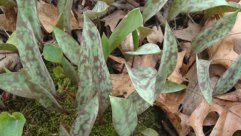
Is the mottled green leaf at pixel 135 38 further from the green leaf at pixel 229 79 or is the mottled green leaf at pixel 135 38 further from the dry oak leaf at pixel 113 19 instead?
the green leaf at pixel 229 79

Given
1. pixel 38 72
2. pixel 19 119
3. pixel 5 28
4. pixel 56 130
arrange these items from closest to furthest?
pixel 19 119, pixel 38 72, pixel 56 130, pixel 5 28

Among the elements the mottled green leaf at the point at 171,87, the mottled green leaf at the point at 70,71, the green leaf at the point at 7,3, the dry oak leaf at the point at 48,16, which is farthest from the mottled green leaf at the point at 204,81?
the green leaf at the point at 7,3

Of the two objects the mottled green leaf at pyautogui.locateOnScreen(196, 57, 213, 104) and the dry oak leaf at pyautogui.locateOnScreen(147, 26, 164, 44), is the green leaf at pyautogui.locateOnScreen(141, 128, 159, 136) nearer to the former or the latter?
→ the mottled green leaf at pyautogui.locateOnScreen(196, 57, 213, 104)

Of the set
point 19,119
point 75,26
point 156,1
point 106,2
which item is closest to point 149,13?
point 156,1

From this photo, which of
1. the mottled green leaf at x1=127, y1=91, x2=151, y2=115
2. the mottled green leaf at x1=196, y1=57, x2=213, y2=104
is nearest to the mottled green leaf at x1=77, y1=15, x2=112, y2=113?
the mottled green leaf at x1=127, y1=91, x2=151, y2=115

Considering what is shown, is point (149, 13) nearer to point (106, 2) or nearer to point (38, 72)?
point (106, 2)

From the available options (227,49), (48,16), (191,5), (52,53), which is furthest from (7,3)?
(227,49)
